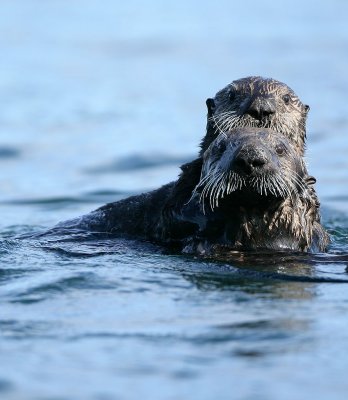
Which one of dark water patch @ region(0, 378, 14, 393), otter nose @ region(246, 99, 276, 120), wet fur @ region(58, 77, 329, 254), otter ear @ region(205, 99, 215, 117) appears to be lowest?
dark water patch @ region(0, 378, 14, 393)

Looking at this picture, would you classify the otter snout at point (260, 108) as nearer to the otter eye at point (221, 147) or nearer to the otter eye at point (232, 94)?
the otter eye at point (232, 94)

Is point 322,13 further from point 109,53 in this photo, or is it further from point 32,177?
point 32,177

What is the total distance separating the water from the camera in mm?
6047

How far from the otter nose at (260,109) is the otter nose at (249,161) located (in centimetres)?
97

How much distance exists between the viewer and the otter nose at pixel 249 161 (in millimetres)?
7930

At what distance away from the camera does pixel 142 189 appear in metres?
13.8

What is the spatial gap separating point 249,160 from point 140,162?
23.8ft

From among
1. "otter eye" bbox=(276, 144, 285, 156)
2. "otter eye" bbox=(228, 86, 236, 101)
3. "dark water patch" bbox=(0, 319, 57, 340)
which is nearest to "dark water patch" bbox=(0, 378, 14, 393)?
"dark water patch" bbox=(0, 319, 57, 340)

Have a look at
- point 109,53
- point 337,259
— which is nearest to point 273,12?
point 109,53

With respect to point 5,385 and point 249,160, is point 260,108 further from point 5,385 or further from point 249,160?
point 5,385

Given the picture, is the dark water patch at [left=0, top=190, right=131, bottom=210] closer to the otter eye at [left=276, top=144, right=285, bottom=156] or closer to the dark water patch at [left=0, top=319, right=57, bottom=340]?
the otter eye at [left=276, top=144, right=285, bottom=156]

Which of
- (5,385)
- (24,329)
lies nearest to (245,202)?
(24,329)

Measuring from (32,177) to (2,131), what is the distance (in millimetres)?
2412

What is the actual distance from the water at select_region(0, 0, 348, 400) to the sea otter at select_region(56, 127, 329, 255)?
1.00 feet
